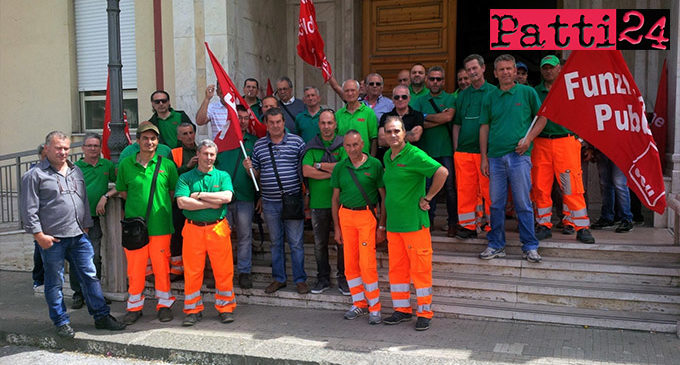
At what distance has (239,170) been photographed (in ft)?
23.2

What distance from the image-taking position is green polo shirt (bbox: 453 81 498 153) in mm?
6965

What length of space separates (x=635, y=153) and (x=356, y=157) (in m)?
2.69

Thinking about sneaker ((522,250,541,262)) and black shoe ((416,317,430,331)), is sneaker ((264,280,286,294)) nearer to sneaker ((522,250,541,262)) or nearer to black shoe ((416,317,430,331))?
black shoe ((416,317,430,331))

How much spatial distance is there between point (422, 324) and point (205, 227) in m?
2.39

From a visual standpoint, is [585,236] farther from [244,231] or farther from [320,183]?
[244,231]

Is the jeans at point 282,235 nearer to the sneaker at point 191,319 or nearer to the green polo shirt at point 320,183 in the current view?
the green polo shirt at point 320,183


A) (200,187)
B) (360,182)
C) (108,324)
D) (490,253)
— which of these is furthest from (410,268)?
(108,324)

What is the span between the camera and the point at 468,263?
22.6 feet

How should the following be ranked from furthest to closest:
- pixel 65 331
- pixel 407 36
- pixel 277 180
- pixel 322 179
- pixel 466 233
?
1. pixel 407 36
2. pixel 466 233
3. pixel 277 180
4. pixel 322 179
5. pixel 65 331

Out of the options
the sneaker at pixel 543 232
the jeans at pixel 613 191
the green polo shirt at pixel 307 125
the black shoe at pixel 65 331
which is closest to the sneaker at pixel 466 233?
the sneaker at pixel 543 232

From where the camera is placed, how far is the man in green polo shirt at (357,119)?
6992mm

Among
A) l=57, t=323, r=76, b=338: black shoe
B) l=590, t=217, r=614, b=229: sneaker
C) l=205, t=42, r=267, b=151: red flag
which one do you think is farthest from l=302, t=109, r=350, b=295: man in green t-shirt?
l=590, t=217, r=614, b=229: sneaker

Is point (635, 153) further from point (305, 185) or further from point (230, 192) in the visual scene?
point (230, 192)

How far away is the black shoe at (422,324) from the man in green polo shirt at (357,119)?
203cm
